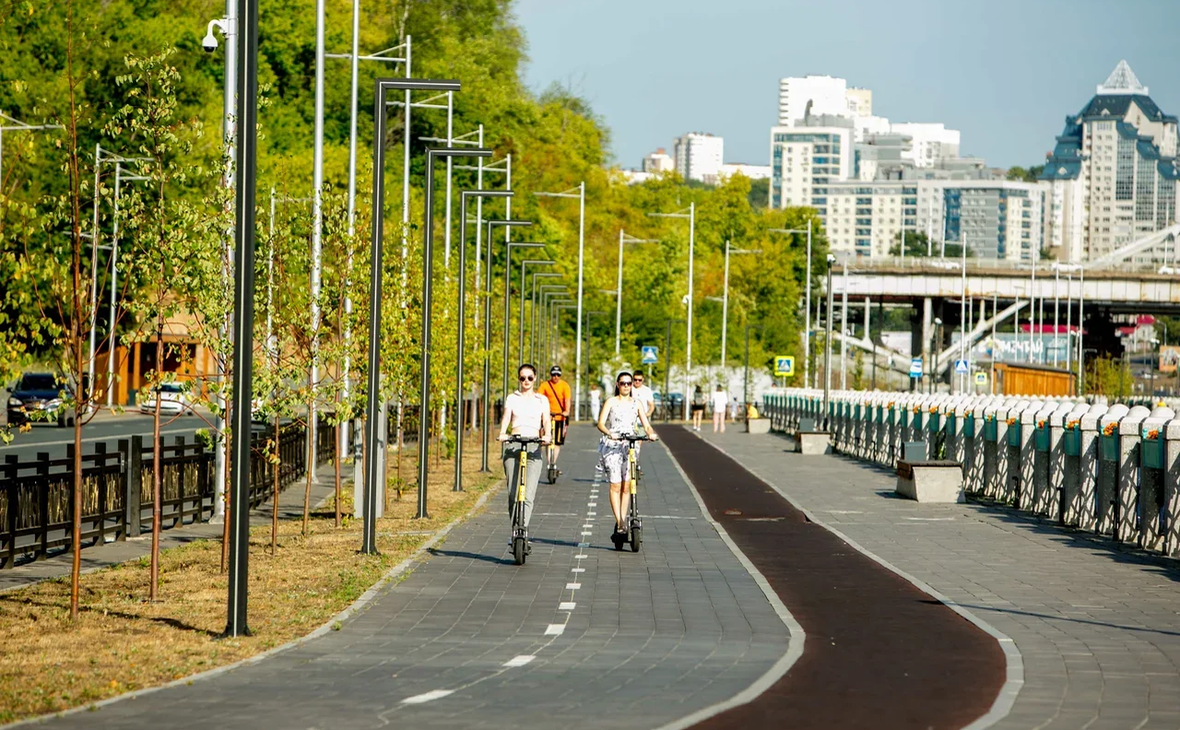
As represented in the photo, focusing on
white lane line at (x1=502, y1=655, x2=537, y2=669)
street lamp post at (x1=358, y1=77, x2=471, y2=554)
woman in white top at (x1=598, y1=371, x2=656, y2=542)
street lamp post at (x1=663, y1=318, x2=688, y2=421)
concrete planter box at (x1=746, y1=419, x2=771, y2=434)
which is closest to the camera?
white lane line at (x1=502, y1=655, x2=537, y2=669)

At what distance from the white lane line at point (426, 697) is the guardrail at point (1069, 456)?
35.6 ft

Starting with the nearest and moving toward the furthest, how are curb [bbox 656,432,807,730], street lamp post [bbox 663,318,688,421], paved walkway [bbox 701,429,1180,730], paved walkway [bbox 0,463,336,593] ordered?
curb [bbox 656,432,807,730]
paved walkway [bbox 701,429,1180,730]
paved walkway [bbox 0,463,336,593]
street lamp post [bbox 663,318,688,421]

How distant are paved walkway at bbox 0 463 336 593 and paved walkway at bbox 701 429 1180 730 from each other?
7626 millimetres

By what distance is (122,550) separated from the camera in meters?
20.1

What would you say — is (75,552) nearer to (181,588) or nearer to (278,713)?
(181,588)

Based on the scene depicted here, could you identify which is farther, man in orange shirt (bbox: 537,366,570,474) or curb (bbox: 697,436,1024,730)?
man in orange shirt (bbox: 537,366,570,474)

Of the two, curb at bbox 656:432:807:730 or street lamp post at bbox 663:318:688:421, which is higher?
street lamp post at bbox 663:318:688:421

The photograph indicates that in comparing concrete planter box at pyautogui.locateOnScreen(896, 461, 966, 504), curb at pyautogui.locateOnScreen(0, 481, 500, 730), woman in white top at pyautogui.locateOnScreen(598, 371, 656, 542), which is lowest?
curb at pyautogui.locateOnScreen(0, 481, 500, 730)

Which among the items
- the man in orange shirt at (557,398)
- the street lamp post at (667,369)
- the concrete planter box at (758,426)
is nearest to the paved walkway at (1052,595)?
the man in orange shirt at (557,398)

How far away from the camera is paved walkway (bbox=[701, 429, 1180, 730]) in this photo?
10.3 m

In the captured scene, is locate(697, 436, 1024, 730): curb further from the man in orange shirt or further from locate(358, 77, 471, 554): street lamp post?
the man in orange shirt

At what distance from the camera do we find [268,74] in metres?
70.8

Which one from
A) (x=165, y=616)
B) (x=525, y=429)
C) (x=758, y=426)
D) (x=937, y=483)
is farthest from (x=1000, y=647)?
(x=758, y=426)

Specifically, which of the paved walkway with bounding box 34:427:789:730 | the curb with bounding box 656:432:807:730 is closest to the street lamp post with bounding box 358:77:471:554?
the paved walkway with bounding box 34:427:789:730
